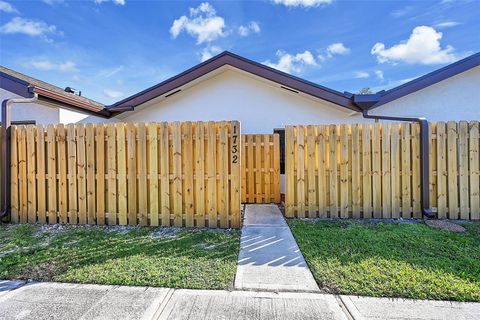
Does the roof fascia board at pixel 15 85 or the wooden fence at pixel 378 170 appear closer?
the wooden fence at pixel 378 170

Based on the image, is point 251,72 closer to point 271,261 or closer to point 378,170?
point 378,170

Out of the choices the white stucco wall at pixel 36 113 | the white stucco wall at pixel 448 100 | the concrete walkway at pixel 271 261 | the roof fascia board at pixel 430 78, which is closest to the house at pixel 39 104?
the white stucco wall at pixel 36 113

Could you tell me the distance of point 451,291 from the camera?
2.56 meters

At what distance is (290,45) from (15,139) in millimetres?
11637

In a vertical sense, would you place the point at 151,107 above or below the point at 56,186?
above

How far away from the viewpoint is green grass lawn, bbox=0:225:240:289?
291 cm

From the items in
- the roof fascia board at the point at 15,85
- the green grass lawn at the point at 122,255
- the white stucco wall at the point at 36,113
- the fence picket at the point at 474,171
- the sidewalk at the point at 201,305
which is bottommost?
the sidewalk at the point at 201,305

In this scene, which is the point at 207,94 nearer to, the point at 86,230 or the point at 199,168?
the point at 199,168

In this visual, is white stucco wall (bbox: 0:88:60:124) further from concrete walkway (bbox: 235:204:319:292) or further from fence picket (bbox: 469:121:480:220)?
fence picket (bbox: 469:121:480:220)

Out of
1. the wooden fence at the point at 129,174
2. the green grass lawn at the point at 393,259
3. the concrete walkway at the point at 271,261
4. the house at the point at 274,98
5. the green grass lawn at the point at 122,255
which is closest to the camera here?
the green grass lawn at the point at 393,259

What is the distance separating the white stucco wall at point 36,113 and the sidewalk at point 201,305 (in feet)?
18.9

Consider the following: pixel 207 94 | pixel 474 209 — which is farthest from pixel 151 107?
pixel 474 209

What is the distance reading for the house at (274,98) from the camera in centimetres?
719

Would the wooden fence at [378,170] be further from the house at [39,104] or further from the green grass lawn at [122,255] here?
the house at [39,104]
